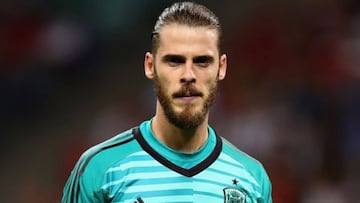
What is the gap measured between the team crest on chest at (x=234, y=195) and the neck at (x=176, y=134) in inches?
5.0

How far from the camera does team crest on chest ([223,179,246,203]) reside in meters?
1.91

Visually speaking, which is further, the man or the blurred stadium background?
the blurred stadium background

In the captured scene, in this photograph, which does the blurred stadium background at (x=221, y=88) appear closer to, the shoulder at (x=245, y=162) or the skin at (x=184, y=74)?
the shoulder at (x=245, y=162)

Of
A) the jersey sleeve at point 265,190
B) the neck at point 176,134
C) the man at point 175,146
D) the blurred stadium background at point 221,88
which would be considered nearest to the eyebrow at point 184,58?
the man at point 175,146

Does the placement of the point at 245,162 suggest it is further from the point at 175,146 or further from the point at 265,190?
the point at 175,146

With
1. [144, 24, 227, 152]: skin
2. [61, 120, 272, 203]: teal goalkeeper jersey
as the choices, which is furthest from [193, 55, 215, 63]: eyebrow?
[61, 120, 272, 203]: teal goalkeeper jersey

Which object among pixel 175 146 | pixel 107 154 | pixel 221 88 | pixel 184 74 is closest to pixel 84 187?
pixel 107 154

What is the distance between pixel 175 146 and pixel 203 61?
22cm

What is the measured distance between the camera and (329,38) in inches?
140

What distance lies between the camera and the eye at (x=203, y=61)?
185 cm

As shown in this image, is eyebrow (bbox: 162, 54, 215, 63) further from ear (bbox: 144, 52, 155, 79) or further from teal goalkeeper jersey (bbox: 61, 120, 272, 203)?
teal goalkeeper jersey (bbox: 61, 120, 272, 203)

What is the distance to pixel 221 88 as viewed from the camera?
3.51m

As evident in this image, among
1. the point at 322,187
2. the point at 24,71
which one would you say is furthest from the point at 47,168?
the point at 322,187

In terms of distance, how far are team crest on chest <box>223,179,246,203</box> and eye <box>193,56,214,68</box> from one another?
31 cm
